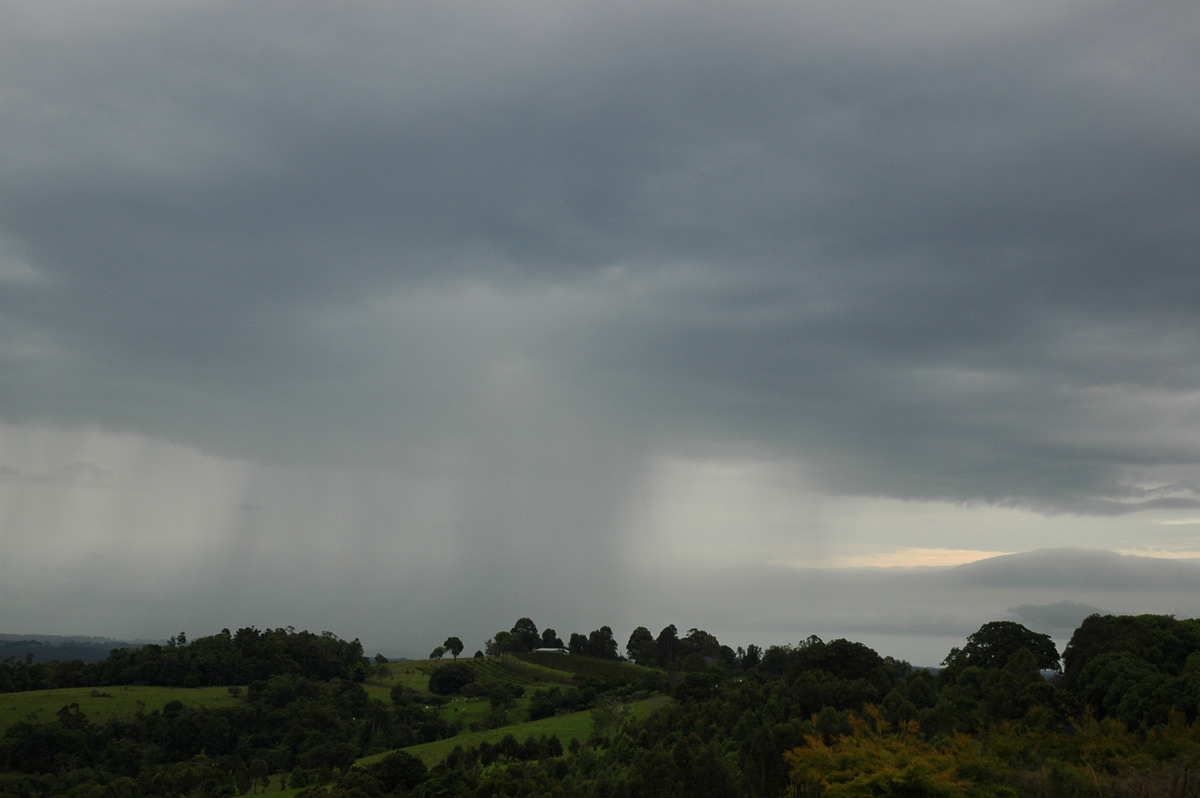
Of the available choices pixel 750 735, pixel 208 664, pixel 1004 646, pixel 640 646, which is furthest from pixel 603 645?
pixel 750 735

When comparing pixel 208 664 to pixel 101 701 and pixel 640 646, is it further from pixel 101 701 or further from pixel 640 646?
pixel 640 646

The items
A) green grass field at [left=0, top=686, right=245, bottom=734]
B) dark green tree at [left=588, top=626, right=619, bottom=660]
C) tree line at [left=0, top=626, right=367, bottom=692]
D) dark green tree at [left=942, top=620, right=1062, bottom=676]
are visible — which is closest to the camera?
dark green tree at [left=942, top=620, right=1062, bottom=676]

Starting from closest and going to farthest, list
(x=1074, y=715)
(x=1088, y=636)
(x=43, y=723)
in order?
(x=1074, y=715) < (x=1088, y=636) < (x=43, y=723)

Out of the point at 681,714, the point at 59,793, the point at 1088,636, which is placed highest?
the point at 1088,636

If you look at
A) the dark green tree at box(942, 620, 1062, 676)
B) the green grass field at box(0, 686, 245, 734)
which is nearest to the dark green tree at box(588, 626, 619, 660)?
the green grass field at box(0, 686, 245, 734)

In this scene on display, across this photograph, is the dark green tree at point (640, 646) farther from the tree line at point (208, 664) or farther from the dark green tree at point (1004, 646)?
the dark green tree at point (1004, 646)

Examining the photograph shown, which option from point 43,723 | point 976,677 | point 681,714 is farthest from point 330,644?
point 976,677

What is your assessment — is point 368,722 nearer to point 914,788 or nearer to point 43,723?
point 43,723

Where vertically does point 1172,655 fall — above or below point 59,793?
above

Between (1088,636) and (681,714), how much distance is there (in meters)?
38.1

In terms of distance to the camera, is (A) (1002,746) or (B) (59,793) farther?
(B) (59,793)

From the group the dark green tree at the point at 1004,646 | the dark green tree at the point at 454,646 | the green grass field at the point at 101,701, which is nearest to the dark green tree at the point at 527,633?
the dark green tree at the point at 454,646

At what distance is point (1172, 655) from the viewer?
70312mm

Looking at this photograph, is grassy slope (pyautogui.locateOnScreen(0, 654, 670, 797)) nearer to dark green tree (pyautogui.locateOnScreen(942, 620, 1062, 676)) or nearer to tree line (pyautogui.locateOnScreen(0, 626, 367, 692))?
tree line (pyautogui.locateOnScreen(0, 626, 367, 692))
